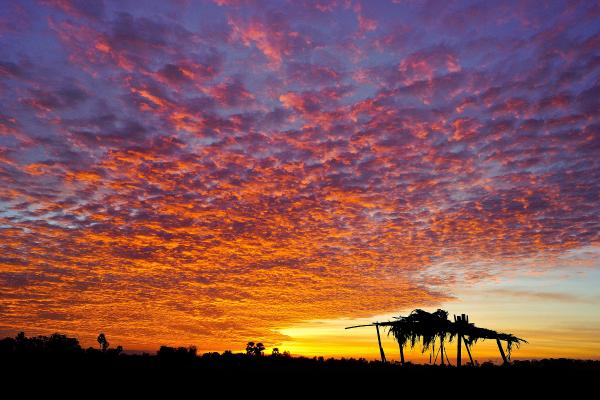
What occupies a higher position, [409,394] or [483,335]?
[483,335]

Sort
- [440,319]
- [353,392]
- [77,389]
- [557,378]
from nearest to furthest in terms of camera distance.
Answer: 1. [77,389]
2. [353,392]
3. [557,378]
4. [440,319]

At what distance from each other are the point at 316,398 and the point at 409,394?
4583 mm

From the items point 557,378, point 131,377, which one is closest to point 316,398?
point 131,377

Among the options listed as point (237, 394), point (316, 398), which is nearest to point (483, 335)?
point (316, 398)

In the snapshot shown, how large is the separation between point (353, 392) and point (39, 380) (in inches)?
511

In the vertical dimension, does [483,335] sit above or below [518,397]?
above

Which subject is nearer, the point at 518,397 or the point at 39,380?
the point at 39,380

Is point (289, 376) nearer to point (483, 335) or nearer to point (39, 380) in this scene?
point (39, 380)

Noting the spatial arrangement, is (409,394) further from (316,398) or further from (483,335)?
(483,335)

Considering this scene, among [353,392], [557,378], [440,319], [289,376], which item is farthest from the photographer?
[440,319]

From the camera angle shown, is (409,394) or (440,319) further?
(440,319)

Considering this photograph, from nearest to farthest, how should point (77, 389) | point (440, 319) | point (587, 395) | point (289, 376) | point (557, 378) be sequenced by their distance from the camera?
point (77, 389) < point (587, 395) < point (289, 376) < point (557, 378) < point (440, 319)

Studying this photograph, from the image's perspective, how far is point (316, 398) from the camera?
17203 millimetres

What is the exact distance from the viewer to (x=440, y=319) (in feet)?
105
